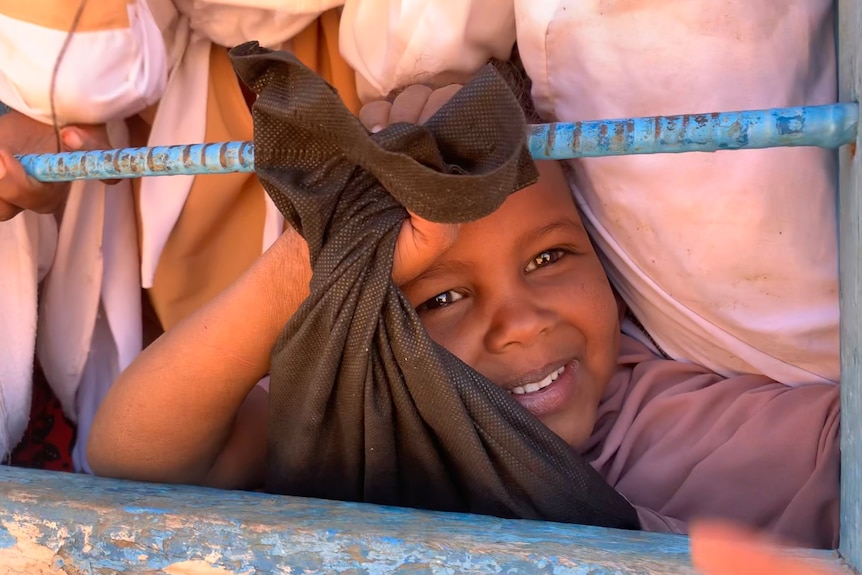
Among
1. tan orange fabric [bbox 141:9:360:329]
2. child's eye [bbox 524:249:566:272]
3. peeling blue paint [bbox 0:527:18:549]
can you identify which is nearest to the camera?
peeling blue paint [bbox 0:527:18:549]

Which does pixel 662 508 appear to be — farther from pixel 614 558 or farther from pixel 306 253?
pixel 306 253

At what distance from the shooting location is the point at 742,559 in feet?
2.00

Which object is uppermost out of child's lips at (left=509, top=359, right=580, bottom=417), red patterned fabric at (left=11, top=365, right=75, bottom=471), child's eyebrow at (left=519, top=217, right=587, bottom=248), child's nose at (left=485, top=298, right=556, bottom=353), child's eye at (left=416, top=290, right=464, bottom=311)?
child's eyebrow at (left=519, top=217, right=587, bottom=248)

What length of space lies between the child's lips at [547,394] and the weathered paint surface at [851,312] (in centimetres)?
43

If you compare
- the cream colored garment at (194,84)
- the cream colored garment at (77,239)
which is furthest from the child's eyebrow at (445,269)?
the cream colored garment at (77,239)

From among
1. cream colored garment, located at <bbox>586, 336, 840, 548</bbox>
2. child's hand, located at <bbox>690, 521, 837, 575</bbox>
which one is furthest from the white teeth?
child's hand, located at <bbox>690, 521, 837, 575</bbox>

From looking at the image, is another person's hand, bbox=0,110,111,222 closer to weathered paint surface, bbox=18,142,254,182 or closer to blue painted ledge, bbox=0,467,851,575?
weathered paint surface, bbox=18,142,254,182

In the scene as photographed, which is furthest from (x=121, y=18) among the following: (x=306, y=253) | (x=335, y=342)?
(x=335, y=342)

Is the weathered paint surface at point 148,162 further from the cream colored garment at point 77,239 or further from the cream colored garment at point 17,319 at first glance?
the cream colored garment at point 17,319

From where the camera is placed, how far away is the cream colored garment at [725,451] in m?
0.88

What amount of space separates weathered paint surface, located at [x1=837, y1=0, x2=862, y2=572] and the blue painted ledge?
0.13 ft

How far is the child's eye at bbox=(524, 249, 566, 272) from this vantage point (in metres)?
1.10

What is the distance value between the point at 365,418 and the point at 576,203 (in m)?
0.46

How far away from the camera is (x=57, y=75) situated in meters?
1.00
